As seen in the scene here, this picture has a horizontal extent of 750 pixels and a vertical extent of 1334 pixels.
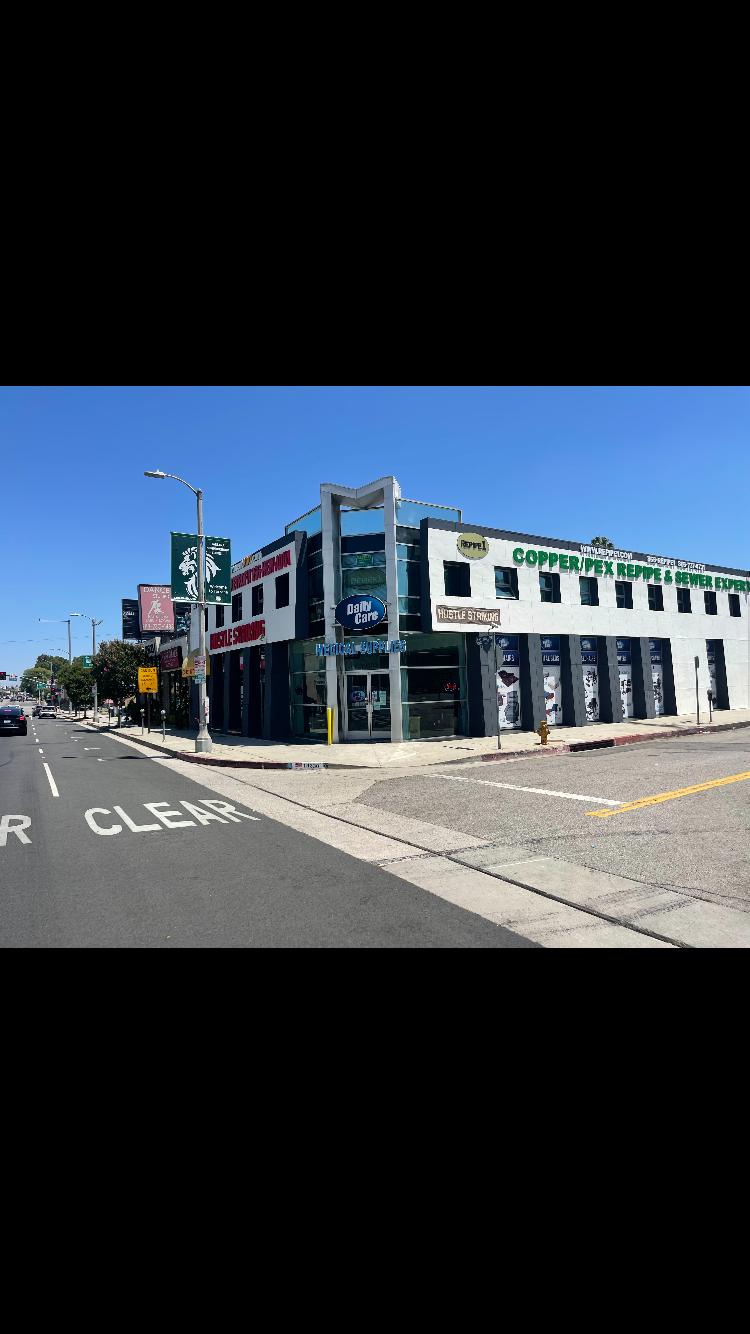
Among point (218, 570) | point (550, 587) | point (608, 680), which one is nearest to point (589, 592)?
point (550, 587)

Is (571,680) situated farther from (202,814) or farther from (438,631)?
(202,814)

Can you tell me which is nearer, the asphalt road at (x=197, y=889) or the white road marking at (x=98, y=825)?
the asphalt road at (x=197, y=889)

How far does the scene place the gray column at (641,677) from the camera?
2973 cm

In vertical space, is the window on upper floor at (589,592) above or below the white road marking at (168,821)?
above

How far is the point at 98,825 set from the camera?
32.8 feet

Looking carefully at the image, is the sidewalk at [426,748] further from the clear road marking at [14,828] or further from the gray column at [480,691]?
the clear road marking at [14,828]

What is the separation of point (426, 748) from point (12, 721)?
27581mm

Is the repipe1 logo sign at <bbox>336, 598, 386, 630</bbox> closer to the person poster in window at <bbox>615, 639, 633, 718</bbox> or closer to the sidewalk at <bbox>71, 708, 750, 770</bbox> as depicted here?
the sidewalk at <bbox>71, 708, 750, 770</bbox>

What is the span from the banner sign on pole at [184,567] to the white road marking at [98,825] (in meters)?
10.3

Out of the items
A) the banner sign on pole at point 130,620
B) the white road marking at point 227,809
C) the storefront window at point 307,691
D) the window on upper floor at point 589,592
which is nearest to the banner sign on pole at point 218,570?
the storefront window at point 307,691

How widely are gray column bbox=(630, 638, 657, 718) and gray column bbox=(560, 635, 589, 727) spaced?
470 cm
